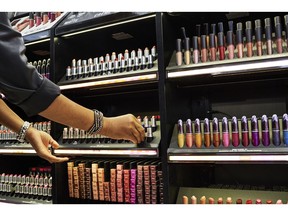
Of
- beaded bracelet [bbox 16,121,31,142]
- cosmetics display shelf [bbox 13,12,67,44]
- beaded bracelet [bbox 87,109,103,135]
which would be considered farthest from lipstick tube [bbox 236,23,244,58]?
cosmetics display shelf [bbox 13,12,67,44]

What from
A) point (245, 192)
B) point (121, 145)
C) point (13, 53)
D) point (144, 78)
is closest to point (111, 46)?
point (144, 78)

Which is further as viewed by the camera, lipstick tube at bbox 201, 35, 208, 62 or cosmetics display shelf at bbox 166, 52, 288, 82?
lipstick tube at bbox 201, 35, 208, 62

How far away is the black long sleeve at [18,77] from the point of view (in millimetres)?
565

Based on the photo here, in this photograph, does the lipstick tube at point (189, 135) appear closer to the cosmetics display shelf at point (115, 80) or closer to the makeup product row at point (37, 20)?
the cosmetics display shelf at point (115, 80)

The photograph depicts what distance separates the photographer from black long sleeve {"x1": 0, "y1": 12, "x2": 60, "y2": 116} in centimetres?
56

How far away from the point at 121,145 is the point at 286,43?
43.0 inches

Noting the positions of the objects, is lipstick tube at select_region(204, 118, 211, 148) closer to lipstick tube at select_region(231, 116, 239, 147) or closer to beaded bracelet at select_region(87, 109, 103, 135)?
lipstick tube at select_region(231, 116, 239, 147)

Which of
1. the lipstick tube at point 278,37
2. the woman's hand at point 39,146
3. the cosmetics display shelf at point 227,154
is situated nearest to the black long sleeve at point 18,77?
the woman's hand at point 39,146

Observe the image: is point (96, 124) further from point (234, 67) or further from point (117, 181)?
point (117, 181)

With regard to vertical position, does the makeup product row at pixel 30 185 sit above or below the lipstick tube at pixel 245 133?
below

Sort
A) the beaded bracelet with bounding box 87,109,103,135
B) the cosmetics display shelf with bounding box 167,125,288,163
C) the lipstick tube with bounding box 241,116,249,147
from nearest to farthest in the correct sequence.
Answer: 1. the beaded bracelet with bounding box 87,109,103,135
2. the cosmetics display shelf with bounding box 167,125,288,163
3. the lipstick tube with bounding box 241,116,249,147

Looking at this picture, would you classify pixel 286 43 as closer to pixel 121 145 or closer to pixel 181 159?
pixel 181 159

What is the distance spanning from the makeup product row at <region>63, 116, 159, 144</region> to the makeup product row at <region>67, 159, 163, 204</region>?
17 cm

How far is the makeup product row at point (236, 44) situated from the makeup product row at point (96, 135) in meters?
0.41
